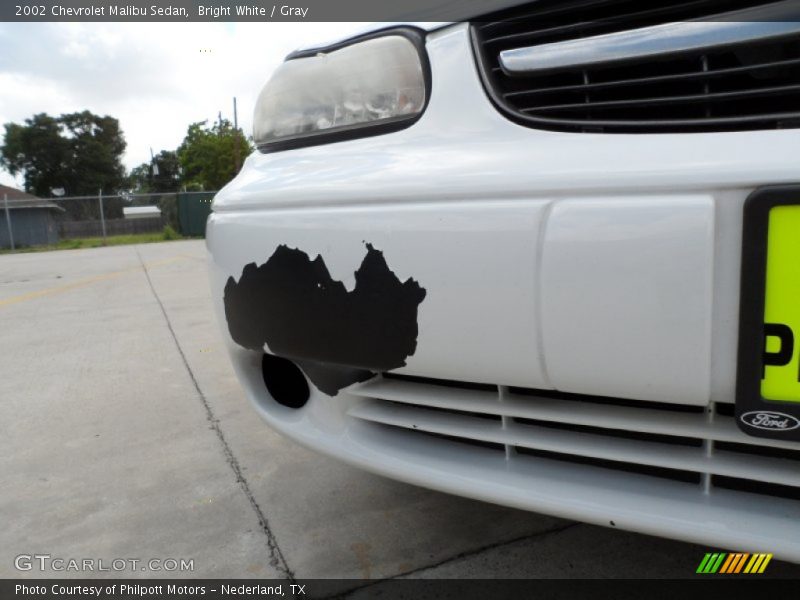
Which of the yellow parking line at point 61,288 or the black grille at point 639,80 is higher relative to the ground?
the black grille at point 639,80

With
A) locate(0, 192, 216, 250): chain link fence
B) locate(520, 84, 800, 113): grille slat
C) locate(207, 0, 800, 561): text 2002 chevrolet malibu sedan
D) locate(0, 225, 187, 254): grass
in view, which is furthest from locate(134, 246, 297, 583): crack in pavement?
locate(0, 192, 216, 250): chain link fence

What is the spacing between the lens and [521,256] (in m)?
0.89

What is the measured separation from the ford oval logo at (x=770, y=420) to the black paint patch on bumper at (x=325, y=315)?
0.47 m

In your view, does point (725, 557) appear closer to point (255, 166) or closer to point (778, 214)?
point (778, 214)

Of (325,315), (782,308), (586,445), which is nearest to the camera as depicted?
(782,308)

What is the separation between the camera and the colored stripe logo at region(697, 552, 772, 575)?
107cm

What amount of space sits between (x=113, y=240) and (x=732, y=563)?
20137 mm

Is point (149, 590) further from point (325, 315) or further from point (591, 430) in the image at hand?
point (591, 430)

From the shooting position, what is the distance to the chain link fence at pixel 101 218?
19.0m

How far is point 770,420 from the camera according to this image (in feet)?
2.56

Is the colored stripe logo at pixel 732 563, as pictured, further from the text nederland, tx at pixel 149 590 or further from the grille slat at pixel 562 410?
the text nederland, tx at pixel 149 590

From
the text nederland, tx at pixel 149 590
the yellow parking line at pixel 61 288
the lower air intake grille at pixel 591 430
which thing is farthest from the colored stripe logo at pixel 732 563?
the yellow parking line at pixel 61 288

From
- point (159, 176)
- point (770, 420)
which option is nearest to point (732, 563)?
point (770, 420)

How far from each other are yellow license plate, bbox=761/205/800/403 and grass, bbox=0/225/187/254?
18801 mm
